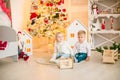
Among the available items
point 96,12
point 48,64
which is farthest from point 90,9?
point 48,64

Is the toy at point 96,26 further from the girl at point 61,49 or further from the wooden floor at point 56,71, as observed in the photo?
the girl at point 61,49

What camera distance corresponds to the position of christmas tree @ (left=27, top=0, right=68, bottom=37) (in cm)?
449

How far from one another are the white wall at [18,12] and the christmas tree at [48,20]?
460mm

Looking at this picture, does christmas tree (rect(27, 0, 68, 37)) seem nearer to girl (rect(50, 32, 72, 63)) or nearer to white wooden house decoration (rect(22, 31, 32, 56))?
white wooden house decoration (rect(22, 31, 32, 56))

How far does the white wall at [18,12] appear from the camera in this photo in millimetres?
4852

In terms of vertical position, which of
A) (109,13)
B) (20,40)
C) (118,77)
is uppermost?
(109,13)

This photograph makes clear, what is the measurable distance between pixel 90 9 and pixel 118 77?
1937 mm

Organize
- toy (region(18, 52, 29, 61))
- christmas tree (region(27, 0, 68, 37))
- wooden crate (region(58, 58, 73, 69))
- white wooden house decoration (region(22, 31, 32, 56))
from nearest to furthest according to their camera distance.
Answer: wooden crate (region(58, 58, 73, 69))
toy (region(18, 52, 29, 61))
white wooden house decoration (region(22, 31, 32, 56))
christmas tree (region(27, 0, 68, 37))

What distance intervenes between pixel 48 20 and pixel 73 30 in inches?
21.3

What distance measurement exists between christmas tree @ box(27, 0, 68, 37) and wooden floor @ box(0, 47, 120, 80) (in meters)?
0.77

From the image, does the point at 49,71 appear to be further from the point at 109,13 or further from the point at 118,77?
the point at 109,13

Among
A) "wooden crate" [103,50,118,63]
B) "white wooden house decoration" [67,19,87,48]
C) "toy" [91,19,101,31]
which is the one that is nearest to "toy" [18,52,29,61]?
"white wooden house decoration" [67,19,87,48]

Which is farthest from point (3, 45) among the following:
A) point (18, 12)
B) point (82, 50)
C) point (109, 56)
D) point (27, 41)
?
point (18, 12)

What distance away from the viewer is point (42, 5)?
14.9 feet
